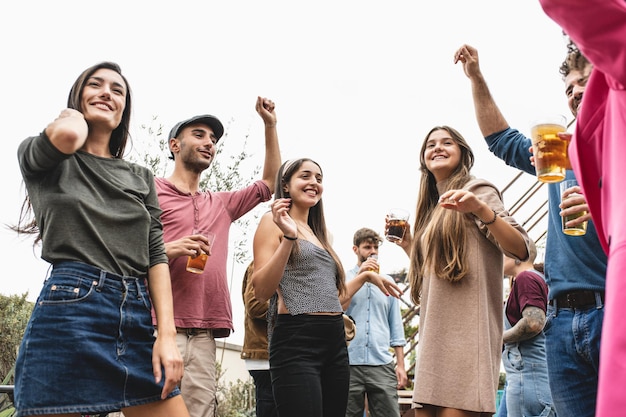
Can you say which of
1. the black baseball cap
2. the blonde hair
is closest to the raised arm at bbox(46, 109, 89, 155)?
the blonde hair

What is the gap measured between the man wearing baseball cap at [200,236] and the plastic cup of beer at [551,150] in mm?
1712

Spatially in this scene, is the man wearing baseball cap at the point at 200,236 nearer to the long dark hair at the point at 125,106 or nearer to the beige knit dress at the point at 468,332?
the long dark hair at the point at 125,106

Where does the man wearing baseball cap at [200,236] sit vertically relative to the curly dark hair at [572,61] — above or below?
below

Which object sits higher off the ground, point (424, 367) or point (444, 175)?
point (444, 175)

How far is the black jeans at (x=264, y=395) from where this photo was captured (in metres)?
3.95

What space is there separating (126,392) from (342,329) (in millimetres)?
1556

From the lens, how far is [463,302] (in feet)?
9.53

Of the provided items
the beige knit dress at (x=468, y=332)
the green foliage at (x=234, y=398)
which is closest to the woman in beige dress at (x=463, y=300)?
the beige knit dress at (x=468, y=332)

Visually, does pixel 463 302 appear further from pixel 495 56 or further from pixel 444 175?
pixel 495 56

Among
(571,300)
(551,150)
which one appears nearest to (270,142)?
(551,150)

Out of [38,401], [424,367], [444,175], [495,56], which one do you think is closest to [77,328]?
[38,401]

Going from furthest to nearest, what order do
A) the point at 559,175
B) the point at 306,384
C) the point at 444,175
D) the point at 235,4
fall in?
the point at 235,4 → the point at 444,175 → the point at 306,384 → the point at 559,175

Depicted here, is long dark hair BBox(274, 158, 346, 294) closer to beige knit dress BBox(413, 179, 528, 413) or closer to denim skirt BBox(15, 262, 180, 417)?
beige knit dress BBox(413, 179, 528, 413)

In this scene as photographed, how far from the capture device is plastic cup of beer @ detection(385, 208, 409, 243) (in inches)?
147
